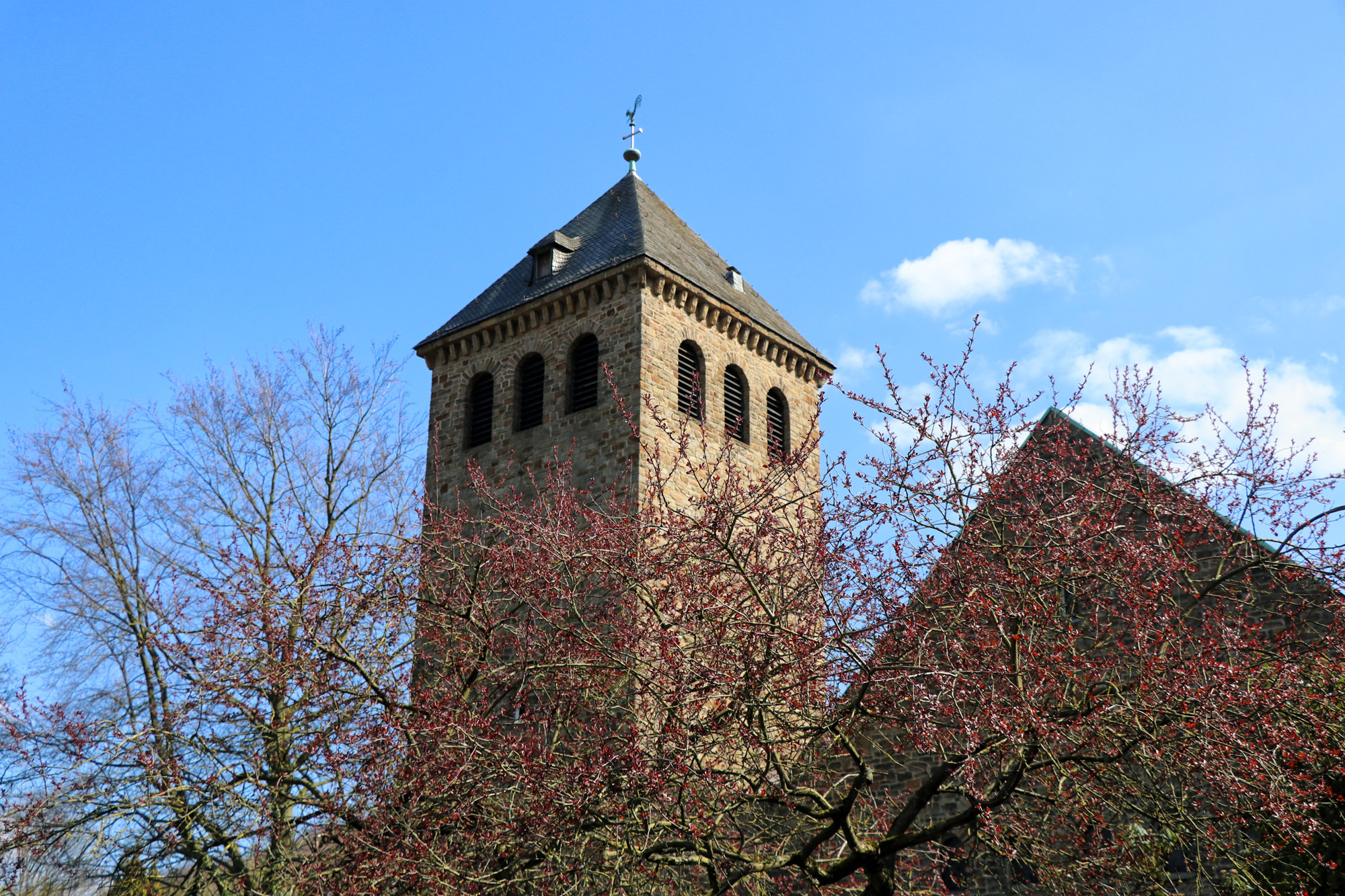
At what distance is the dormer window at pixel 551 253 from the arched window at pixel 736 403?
3.36 m

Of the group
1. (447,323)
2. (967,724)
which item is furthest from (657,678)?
(447,323)

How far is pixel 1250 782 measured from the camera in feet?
20.2

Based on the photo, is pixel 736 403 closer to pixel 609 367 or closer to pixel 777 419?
pixel 777 419

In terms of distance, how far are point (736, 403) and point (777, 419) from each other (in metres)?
1.10

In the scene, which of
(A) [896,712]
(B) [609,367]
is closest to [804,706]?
(A) [896,712]

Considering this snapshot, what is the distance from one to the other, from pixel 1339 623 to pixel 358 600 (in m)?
7.92

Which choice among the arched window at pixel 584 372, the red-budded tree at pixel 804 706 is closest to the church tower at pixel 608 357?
the arched window at pixel 584 372

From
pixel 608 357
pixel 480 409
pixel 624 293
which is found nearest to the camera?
pixel 608 357

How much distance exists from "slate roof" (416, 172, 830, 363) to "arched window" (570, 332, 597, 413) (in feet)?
3.37

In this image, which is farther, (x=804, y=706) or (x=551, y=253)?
(x=551, y=253)

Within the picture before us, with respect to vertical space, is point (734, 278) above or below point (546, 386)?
above

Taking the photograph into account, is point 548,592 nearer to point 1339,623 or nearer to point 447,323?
point 1339,623

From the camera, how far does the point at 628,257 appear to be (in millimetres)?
17062

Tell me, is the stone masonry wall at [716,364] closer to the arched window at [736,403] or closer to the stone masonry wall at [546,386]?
the arched window at [736,403]
